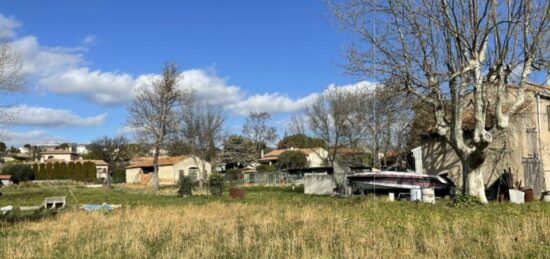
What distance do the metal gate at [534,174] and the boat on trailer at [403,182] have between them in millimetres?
3927

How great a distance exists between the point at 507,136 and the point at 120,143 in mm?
106454

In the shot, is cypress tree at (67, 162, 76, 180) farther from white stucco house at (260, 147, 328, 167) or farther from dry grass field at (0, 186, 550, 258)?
dry grass field at (0, 186, 550, 258)

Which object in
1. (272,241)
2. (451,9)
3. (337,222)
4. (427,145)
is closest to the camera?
(272,241)

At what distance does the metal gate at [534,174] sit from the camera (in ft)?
91.7

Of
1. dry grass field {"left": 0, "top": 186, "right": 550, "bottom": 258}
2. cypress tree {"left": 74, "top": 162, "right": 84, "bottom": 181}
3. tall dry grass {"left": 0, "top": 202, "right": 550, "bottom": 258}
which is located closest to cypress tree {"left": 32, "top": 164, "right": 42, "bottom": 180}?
cypress tree {"left": 74, "top": 162, "right": 84, "bottom": 181}

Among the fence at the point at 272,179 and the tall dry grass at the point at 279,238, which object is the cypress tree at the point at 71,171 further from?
the tall dry grass at the point at 279,238

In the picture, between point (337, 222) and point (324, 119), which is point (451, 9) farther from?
point (324, 119)

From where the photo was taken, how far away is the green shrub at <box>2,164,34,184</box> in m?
73.5

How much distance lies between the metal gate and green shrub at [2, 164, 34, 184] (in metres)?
67.3

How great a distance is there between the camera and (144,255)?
8.99 meters

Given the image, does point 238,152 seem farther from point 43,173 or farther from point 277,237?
point 277,237

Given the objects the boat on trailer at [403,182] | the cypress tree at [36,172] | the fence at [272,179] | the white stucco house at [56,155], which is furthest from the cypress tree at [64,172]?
the white stucco house at [56,155]

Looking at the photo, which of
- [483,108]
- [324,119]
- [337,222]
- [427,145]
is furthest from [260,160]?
[337,222]

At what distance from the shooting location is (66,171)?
7700cm
